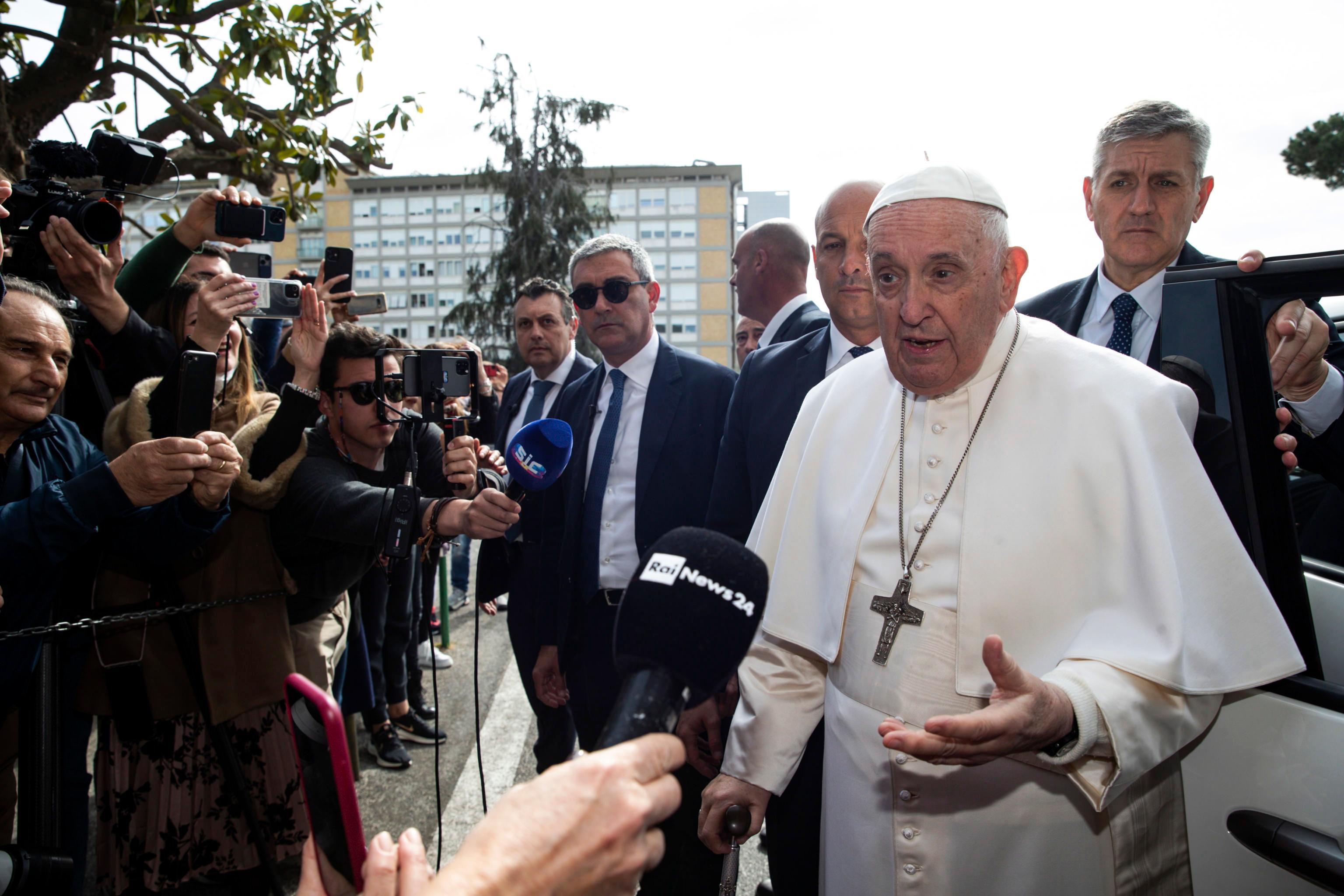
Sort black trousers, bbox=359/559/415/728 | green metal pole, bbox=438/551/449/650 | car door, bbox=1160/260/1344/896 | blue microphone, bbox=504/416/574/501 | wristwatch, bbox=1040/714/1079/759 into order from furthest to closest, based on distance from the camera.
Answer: green metal pole, bbox=438/551/449/650
black trousers, bbox=359/559/415/728
blue microphone, bbox=504/416/574/501
car door, bbox=1160/260/1344/896
wristwatch, bbox=1040/714/1079/759

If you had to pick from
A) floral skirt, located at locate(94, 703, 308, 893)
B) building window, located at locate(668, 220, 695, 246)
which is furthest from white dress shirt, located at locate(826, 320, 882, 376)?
building window, located at locate(668, 220, 695, 246)

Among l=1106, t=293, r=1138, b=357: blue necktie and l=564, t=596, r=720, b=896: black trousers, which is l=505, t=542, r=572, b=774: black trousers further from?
l=1106, t=293, r=1138, b=357: blue necktie

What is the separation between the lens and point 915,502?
2.13m

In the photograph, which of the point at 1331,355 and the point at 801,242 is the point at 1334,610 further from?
the point at 801,242

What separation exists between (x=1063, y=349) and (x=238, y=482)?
2.86 m

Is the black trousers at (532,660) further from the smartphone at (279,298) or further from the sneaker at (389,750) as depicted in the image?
the smartphone at (279,298)

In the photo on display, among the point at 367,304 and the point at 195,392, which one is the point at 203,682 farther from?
the point at 367,304

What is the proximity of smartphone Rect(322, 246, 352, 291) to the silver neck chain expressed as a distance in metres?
2.94

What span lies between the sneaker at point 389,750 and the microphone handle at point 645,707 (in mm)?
4050

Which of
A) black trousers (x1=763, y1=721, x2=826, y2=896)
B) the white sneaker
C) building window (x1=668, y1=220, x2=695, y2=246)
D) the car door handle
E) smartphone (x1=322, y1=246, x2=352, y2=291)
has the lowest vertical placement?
the white sneaker

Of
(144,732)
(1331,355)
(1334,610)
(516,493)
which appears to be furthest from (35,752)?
(1331,355)

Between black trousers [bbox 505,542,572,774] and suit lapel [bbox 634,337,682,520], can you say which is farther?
black trousers [bbox 505,542,572,774]

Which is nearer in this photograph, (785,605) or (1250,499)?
(1250,499)

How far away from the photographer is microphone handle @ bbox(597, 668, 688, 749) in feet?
3.79
